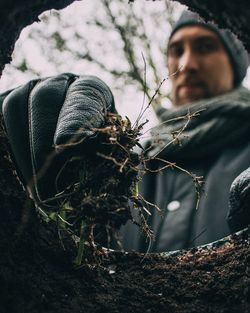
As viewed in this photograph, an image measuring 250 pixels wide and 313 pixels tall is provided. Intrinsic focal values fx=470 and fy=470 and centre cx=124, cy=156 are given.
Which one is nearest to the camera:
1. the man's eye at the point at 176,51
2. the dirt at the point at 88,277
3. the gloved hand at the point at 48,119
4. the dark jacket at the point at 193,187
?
the dirt at the point at 88,277

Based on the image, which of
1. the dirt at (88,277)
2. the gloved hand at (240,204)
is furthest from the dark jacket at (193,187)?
the dirt at (88,277)

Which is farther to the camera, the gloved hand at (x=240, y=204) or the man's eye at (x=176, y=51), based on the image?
the man's eye at (x=176, y=51)

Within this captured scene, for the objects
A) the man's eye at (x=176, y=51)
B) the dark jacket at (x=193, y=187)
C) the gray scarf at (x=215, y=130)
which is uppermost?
the man's eye at (x=176, y=51)

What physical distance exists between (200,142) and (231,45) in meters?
1.03

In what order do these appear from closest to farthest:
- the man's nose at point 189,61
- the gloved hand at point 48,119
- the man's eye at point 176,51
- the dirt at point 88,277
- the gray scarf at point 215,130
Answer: the dirt at point 88,277
the gloved hand at point 48,119
the gray scarf at point 215,130
the man's nose at point 189,61
the man's eye at point 176,51

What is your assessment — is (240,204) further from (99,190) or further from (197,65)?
(197,65)

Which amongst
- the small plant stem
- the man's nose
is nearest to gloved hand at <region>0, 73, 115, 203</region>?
the small plant stem

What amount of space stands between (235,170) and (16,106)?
4.38ft

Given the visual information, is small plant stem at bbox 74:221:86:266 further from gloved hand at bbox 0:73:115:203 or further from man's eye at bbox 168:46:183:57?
man's eye at bbox 168:46:183:57

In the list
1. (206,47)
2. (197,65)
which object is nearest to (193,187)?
(197,65)

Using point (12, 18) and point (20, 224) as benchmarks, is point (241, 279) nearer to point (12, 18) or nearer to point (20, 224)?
point (20, 224)

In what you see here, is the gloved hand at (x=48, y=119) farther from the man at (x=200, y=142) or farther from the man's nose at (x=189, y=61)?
the man's nose at (x=189, y=61)

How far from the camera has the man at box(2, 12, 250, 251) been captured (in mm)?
921

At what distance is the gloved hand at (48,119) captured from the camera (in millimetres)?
846
